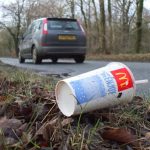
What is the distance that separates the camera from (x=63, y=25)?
46.1 feet

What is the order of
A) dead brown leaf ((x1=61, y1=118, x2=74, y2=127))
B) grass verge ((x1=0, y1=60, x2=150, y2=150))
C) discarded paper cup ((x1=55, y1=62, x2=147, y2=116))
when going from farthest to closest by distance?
discarded paper cup ((x1=55, y1=62, x2=147, y2=116))
dead brown leaf ((x1=61, y1=118, x2=74, y2=127))
grass verge ((x1=0, y1=60, x2=150, y2=150))

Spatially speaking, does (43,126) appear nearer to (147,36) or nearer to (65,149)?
(65,149)

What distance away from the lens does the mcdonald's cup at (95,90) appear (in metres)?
2.17

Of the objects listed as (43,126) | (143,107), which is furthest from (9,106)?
(143,107)

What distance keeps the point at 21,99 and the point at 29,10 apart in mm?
56654

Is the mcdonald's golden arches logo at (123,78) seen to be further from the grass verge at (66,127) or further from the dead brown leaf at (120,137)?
the dead brown leaf at (120,137)

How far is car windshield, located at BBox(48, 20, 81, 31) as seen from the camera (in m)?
14.0

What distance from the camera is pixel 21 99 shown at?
2.69 metres

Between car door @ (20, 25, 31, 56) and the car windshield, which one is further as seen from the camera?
car door @ (20, 25, 31, 56)

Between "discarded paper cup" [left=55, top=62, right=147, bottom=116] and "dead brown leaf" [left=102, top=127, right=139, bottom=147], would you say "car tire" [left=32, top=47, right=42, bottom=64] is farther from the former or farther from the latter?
"dead brown leaf" [left=102, top=127, right=139, bottom=147]

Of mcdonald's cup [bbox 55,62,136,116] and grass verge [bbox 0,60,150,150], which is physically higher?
mcdonald's cup [bbox 55,62,136,116]

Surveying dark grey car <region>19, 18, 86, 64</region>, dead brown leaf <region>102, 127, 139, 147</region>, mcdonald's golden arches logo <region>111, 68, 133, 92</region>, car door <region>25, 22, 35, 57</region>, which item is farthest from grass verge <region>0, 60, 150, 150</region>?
car door <region>25, 22, 35, 57</region>

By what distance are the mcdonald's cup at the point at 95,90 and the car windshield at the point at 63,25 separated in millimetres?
11710

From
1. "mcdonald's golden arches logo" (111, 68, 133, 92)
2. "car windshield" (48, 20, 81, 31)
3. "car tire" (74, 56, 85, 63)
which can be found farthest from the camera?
"car tire" (74, 56, 85, 63)
